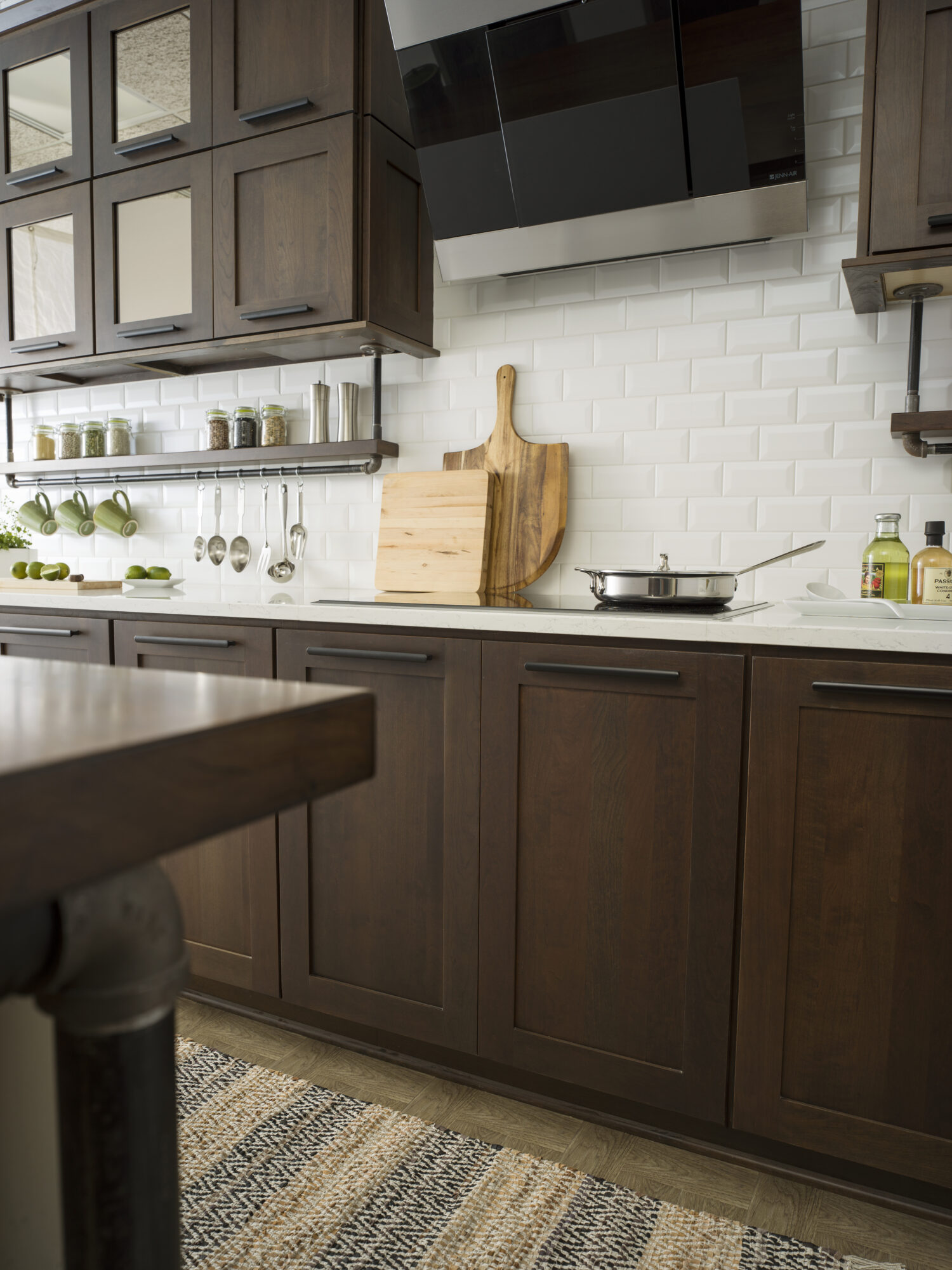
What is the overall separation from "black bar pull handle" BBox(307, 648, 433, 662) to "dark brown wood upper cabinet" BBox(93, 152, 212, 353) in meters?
1.14

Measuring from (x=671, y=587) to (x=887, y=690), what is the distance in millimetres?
473

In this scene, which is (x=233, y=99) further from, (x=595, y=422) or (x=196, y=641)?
(x=196, y=641)

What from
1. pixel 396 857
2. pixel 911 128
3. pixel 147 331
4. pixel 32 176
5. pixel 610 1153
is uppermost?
pixel 32 176

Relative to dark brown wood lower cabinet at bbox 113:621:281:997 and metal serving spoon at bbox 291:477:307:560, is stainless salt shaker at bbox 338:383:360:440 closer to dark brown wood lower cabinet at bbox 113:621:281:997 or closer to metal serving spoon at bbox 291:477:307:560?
metal serving spoon at bbox 291:477:307:560

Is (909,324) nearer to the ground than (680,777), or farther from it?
farther from it

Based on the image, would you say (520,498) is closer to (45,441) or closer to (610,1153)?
(610,1153)

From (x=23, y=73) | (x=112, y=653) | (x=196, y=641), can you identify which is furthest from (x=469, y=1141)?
(x=23, y=73)

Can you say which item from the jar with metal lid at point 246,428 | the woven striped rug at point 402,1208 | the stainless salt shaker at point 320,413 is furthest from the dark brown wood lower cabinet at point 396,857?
the jar with metal lid at point 246,428

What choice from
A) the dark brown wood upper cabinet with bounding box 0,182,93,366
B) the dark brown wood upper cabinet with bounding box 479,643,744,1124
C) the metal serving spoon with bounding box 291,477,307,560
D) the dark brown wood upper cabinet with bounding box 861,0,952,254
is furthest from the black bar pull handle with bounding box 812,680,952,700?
the dark brown wood upper cabinet with bounding box 0,182,93,366

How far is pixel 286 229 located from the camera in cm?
241

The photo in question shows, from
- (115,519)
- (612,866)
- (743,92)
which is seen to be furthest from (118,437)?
(612,866)

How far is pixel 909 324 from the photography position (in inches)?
80.6

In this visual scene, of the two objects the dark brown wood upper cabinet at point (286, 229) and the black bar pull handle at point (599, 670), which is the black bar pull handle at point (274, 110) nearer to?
the dark brown wood upper cabinet at point (286, 229)

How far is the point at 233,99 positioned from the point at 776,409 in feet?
5.48
